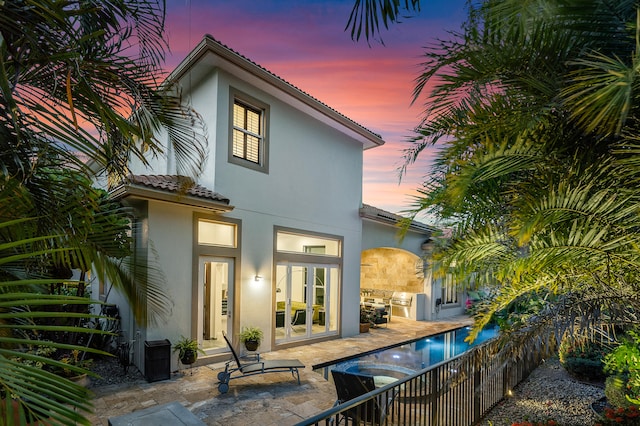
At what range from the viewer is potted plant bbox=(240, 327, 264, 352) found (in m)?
9.50

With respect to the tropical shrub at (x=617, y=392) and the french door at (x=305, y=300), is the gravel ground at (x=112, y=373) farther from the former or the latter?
the tropical shrub at (x=617, y=392)

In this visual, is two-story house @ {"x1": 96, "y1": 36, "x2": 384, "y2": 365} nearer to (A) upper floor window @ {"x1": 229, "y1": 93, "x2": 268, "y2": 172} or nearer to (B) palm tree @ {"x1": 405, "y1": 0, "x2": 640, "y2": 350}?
(A) upper floor window @ {"x1": 229, "y1": 93, "x2": 268, "y2": 172}

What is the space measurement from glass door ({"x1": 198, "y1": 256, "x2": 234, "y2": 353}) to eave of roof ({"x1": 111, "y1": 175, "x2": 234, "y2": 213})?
5.34 ft

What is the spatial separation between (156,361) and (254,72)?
715cm

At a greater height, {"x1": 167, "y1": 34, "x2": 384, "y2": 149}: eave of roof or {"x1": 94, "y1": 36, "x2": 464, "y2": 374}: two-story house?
{"x1": 167, "y1": 34, "x2": 384, "y2": 149}: eave of roof

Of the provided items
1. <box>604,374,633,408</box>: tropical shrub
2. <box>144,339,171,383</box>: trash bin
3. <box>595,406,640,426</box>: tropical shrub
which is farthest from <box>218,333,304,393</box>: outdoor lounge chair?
<box>604,374,633,408</box>: tropical shrub

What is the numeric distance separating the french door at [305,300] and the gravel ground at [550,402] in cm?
609

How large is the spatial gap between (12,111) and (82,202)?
1.59 meters

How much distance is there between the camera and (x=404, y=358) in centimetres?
1006

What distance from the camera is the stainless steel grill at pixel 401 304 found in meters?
17.5

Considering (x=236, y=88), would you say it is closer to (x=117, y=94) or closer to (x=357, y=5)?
(x=117, y=94)

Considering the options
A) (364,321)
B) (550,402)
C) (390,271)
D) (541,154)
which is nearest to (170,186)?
(541,154)

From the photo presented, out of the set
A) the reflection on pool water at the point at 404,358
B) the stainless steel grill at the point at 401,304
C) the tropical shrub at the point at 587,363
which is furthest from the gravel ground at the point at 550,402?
the stainless steel grill at the point at 401,304

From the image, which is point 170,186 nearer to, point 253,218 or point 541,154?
point 253,218
